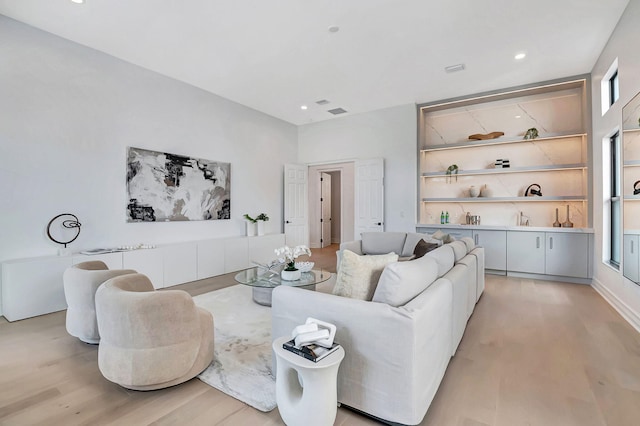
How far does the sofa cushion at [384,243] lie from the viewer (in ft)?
16.7

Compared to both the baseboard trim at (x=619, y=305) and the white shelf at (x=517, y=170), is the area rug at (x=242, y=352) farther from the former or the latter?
the white shelf at (x=517, y=170)

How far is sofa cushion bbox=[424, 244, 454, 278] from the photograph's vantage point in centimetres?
251

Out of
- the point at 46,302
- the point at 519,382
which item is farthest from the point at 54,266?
the point at 519,382

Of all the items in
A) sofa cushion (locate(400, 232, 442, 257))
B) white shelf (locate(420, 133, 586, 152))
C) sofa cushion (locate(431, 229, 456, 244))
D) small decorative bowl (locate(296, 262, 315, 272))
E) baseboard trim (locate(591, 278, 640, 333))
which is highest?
white shelf (locate(420, 133, 586, 152))

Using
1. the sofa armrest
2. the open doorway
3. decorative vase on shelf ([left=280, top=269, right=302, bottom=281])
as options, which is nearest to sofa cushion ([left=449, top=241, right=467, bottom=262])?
the sofa armrest

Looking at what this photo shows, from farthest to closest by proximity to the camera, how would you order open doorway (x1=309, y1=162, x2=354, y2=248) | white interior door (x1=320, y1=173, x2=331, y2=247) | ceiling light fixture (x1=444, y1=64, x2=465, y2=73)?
white interior door (x1=320, y1=173, x2=331, y2=247), open doorway (x1=309, y1=162, x2=354, y2=248), ceiling light fixture (x1=444, y1=64, x2=465, y2=73)

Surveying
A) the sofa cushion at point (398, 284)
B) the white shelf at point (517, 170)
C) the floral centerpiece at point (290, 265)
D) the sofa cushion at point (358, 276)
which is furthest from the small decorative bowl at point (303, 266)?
the white shelf at point (517, 170)

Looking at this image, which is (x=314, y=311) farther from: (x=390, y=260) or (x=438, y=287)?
(x=438, y=287)

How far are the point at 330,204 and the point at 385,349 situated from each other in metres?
8.75

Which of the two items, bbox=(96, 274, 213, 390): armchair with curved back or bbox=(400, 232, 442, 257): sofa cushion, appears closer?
bbox=(96, 274, 213, 390): armchair with curved back

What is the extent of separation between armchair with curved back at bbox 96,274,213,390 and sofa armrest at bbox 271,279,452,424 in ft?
2.44

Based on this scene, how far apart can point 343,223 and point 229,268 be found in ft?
13.4

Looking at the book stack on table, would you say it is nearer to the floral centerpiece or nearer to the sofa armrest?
the sofa armrest

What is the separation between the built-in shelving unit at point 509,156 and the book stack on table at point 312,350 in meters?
5.03
